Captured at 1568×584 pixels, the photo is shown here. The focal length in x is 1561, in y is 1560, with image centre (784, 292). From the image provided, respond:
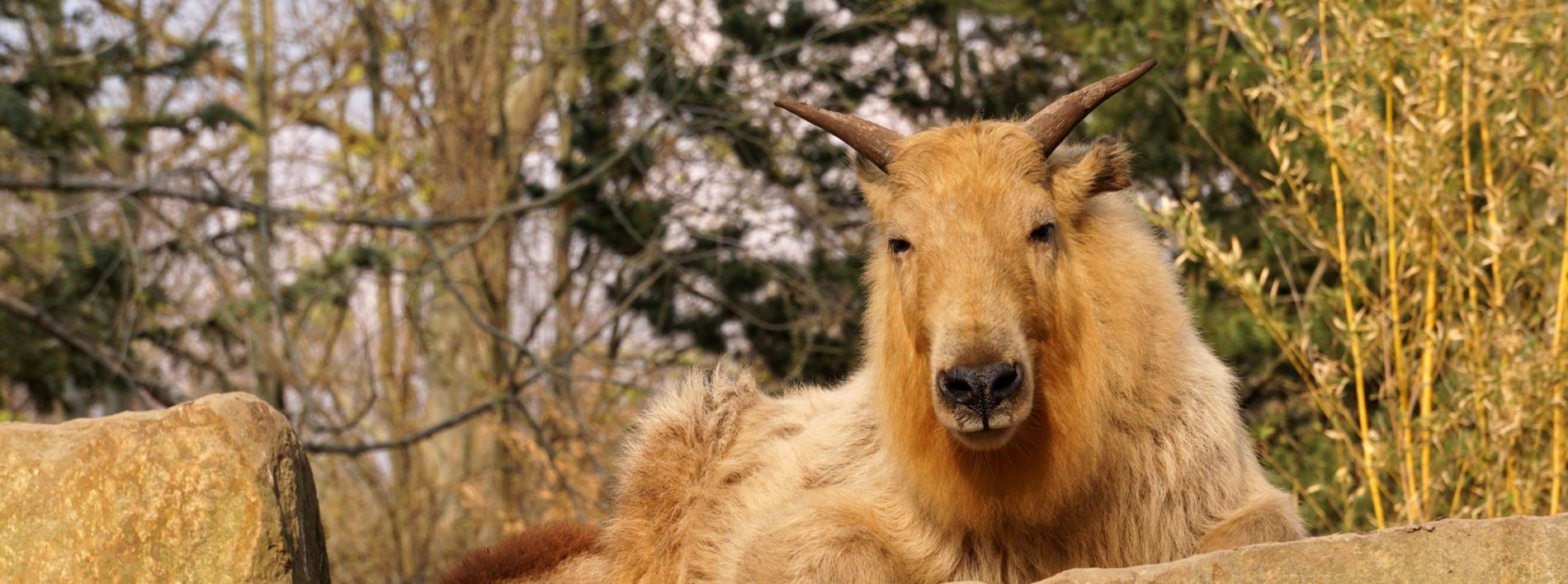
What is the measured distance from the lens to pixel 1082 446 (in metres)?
4.34

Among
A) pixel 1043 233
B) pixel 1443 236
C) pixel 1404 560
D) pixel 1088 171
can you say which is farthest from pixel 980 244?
pixel 1443 236

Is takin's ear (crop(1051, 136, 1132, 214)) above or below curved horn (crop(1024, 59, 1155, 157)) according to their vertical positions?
below

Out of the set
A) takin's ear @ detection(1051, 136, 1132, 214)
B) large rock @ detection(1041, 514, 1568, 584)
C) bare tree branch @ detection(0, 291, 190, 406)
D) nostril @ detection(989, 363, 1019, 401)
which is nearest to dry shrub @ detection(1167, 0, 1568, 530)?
takin's ear @ detection(1051, 136, 1132, 214)

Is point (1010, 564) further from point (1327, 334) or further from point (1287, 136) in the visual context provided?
point (1327, 334)

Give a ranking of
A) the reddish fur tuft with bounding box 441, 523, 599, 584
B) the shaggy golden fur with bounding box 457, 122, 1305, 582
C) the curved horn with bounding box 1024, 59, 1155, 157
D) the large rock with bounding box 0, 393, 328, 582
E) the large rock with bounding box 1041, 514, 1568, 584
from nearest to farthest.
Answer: the large rock with bounding box 1041, 514, 1568, 584 < the large rock with bounding box 0, 393, 328, 582 < the shaggy golden fur with bounding box 457, 122, 1305, 582 < the curved horn with bounding box 1024, 59, 1155, 157 < the reddish fur tuft with bounding box 441, 523, 599, 584

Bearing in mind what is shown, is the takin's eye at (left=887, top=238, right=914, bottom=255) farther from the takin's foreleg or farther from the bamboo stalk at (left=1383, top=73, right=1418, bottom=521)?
the bamboo stalk at (left=1383, top=73, right=1418, bottom=521)

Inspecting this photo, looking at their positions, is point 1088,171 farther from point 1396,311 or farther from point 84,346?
point 84,346

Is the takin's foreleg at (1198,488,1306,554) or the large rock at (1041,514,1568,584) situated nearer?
the large rock at (1041,514,1568,584)

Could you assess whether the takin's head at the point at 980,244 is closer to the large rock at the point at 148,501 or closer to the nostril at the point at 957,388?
the nostril at the point at 957,388

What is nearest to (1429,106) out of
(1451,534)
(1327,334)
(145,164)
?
(1451,534)

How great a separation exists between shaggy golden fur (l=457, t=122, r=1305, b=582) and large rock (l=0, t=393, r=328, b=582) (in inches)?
57.7

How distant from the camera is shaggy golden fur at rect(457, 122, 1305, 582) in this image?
14.1 ft

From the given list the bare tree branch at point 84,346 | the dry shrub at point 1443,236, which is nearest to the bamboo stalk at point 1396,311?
the dry shrub at point 1443,236

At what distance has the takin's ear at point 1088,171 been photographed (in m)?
4.70
